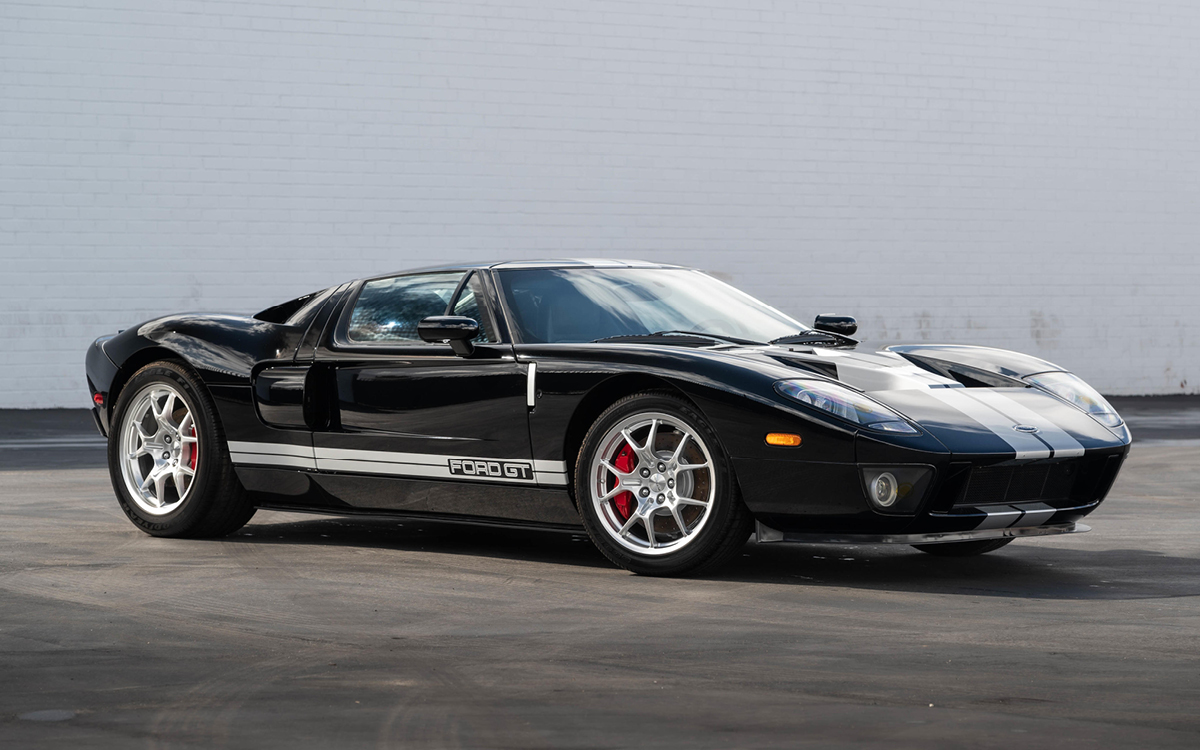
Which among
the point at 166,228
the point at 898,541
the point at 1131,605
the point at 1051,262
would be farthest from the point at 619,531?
the point at 1051,262

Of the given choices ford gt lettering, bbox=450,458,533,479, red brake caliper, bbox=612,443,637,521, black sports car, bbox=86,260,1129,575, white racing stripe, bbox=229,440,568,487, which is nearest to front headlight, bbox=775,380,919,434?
black sports car, bbox=86,260,1129,575

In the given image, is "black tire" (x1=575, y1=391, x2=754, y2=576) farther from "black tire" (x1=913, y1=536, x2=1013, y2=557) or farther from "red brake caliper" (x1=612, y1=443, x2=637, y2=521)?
"black tire" (x1=913, y1=536, x2=1013, y2=557)

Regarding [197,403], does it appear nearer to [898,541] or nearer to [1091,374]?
[898,541]

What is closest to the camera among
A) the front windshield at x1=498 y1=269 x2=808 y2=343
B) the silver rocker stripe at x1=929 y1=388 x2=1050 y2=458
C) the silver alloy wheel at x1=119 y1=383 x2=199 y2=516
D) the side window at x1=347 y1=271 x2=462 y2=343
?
the silver rocker stripe at x1=929 y1=388 x2=1050 y2=458

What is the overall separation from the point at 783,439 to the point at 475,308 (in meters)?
1.61

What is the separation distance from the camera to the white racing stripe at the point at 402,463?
19.5ft

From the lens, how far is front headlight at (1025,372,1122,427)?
239 inches

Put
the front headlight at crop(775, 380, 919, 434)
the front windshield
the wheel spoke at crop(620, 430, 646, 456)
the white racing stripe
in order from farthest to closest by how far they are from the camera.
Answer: the front windshield → the white racing stripe → the wheel spoke at crop(620, 430, 646, 456) → the front headlight at crop(775, 380, 919, 434)

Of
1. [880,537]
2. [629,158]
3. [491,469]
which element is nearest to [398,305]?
[491,469]

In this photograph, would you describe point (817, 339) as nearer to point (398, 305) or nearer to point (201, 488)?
point (398, 305)

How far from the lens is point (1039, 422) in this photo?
5691 millimetres

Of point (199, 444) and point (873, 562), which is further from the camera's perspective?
point (199, 444)

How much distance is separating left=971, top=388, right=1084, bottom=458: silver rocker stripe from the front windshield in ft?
3.23

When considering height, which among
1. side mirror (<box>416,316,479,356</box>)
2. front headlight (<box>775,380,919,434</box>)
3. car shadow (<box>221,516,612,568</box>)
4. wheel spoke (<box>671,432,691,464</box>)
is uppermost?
side mirror (<box>416,316,479,356</box>)
